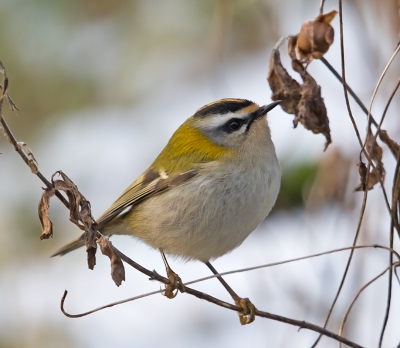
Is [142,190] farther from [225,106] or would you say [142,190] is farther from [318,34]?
[318,34]

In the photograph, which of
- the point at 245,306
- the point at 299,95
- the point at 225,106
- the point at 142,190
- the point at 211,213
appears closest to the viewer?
the point at 299,95

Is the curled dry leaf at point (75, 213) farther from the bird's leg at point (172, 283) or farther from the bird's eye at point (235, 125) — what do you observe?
the bird's eye at point (235, 125)

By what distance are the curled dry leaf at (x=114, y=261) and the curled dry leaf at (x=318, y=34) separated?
2.84 feet

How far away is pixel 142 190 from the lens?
3098 mm

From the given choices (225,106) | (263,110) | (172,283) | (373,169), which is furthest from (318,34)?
(172,283)

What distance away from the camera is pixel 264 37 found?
430cm

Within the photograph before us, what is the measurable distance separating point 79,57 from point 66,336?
2083 mm

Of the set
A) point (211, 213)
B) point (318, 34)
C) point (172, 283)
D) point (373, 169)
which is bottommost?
point (172, 283)

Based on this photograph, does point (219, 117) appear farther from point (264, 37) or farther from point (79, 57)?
point (79, 57)

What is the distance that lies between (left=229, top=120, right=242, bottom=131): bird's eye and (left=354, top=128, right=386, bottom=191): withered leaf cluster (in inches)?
39.9

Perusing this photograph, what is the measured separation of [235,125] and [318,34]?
46.2 inches

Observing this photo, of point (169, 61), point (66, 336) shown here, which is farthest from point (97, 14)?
point (66, 336)

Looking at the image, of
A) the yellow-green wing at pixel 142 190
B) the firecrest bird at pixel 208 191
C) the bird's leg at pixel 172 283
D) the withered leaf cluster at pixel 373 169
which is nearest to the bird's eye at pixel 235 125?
the firecrest bird at pixel 208 191

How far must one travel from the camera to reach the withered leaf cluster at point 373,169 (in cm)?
194
